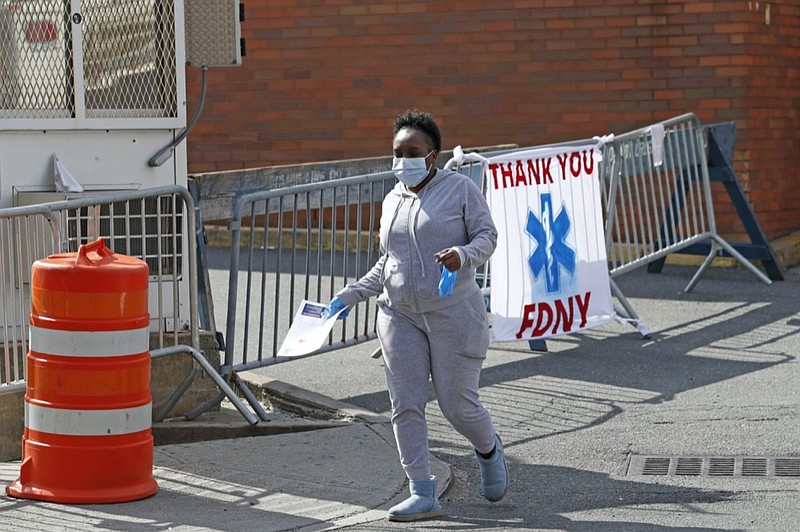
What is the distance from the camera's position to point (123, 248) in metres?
7.24

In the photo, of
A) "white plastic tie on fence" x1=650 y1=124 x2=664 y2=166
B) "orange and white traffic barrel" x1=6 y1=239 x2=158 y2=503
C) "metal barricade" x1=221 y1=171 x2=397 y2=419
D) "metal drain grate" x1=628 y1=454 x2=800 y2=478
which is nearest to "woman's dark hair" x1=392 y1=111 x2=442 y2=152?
"orange and white traffic barrel" x1=6 y1=239 x2=158 y2=503

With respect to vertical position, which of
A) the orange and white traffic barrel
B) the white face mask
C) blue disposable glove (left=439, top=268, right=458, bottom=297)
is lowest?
the orange and white traffic barrel

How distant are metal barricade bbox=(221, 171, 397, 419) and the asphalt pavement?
0.30 metres

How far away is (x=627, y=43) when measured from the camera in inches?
527

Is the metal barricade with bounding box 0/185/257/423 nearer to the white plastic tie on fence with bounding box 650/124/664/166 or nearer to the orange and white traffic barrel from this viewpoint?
the orange and white traffic barrel

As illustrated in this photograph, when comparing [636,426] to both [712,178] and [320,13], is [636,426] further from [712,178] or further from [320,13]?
[320,13]

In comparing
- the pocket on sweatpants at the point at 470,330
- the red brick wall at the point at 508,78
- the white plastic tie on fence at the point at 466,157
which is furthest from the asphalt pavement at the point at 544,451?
the red brick wall at the point at 508,78

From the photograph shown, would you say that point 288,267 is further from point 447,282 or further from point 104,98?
point 447,282

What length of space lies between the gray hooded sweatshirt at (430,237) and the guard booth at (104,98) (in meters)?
1.76

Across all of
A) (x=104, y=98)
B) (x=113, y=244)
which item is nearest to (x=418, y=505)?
(x=113, y=244)

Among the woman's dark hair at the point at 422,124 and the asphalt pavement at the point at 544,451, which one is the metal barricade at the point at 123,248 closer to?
the asphalt pavement at the point at 544,451

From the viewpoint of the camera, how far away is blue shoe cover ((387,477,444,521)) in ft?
18.6

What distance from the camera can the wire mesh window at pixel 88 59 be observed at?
23.4ft

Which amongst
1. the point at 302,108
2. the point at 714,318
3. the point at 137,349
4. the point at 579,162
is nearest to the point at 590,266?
the point at 579,162
